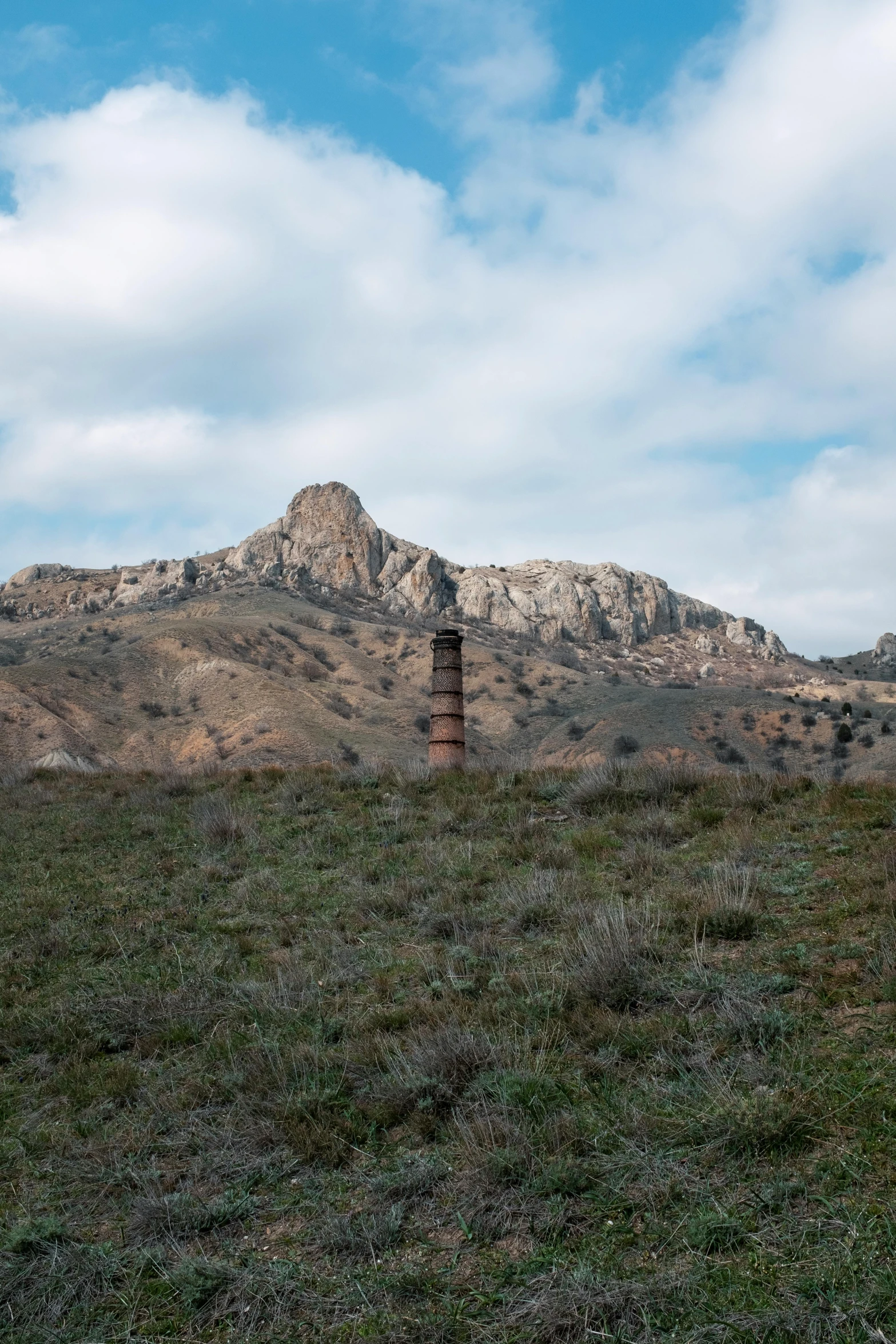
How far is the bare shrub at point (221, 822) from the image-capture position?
10.9 metres

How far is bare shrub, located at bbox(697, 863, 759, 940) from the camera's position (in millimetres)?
5855

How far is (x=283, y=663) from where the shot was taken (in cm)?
4678

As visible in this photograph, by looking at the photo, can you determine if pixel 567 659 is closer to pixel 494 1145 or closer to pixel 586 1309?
pixel 494 1145

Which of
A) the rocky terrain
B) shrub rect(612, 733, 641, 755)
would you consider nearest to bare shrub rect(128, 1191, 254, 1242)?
the rocky terrain

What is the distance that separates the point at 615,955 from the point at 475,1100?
4.81 ft

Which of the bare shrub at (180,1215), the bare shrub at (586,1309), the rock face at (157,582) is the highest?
the rock face at (157,582)

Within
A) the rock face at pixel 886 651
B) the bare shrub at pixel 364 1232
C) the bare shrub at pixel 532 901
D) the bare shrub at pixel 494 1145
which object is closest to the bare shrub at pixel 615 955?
the bare shrub at pixel 532 901

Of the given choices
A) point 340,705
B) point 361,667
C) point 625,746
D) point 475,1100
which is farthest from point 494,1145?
point 361,667

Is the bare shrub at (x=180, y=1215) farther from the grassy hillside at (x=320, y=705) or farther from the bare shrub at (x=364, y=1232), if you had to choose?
the grassy hillside at (x=320, y=705)

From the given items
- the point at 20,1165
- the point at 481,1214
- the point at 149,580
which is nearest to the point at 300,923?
the point at 20,1165

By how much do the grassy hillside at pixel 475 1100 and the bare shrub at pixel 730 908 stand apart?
0.03m

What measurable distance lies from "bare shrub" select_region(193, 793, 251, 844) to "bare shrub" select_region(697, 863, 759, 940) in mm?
6373

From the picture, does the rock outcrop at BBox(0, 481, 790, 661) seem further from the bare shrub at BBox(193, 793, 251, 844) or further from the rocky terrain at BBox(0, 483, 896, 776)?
the bare shrub at BBox(193, 793, 251, 844)

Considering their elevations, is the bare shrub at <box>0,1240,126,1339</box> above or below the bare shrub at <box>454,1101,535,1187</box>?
below
